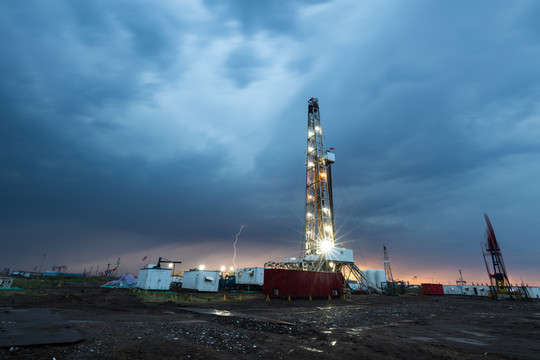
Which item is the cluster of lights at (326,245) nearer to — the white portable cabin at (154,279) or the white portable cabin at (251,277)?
the white portable cabin at (251,277)

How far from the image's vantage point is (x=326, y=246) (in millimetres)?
41688

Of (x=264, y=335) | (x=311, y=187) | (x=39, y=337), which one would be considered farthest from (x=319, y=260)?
(x=39, y=337)

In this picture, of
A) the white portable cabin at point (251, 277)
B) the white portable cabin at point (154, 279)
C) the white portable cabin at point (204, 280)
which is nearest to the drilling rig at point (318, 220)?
the white portable cabin at point (251, 277)

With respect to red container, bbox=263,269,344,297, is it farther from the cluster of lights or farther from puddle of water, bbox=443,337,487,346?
puddle of water, bbox=443,337,487,346

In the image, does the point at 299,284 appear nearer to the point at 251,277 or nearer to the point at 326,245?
the point at 251,277

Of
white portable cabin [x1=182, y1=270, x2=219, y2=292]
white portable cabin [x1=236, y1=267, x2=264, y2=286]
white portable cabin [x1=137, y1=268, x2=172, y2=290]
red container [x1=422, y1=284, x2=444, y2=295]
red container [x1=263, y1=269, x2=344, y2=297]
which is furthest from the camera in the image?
red container [x1=422, y1=284, x2=444, y2=295]

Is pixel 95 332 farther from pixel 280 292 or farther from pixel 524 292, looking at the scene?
pixel 524 292

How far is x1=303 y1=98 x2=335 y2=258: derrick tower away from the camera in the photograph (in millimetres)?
42938

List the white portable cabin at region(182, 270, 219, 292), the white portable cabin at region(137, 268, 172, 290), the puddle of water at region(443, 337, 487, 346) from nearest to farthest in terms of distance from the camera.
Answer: the puddle of water at region(443, 337, 487, 346), the white portable cabin at region(137, 268, 172, 290), the white portable cabin at region(182, 270, 219, 292)

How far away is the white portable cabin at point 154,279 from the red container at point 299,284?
12615mm

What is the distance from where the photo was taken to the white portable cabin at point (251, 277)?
1426 inches

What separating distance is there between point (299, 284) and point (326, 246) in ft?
48.5

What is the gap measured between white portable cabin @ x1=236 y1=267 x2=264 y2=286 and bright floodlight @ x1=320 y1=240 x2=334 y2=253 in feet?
37.2

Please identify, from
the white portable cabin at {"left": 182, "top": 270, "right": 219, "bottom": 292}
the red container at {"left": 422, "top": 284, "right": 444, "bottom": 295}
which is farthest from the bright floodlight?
the red container at {"left": 422, "top": 284, "right": 444, "bottom": 295}
